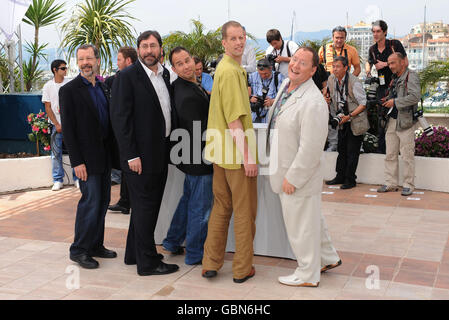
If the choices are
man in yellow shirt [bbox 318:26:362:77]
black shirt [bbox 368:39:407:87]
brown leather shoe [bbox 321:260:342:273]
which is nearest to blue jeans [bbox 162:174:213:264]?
brown leather shoe [bbox 321:260:342:273]

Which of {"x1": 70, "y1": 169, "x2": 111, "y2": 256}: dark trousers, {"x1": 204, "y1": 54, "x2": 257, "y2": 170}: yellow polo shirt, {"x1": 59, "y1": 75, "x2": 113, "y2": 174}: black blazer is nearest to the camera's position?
{"x1": 204, "y1": 54, "x2": 257, "y2": 170}: yellow polo shirt

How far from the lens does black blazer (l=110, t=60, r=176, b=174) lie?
3.91 meters

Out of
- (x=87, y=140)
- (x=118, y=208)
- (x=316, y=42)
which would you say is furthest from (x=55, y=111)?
(x=316, y=42)

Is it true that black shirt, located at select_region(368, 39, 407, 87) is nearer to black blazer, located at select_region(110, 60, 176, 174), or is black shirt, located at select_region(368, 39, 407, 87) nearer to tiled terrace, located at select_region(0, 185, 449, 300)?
tiled terrace, located at select_region(0, 185, 449, 300)

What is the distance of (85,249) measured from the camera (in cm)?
441

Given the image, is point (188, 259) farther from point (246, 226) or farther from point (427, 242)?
point (427, 242)

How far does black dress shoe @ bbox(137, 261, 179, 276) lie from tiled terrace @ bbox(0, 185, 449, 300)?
0.16 feet

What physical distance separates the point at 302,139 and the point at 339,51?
4.50 meters

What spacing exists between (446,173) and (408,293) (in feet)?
11.8

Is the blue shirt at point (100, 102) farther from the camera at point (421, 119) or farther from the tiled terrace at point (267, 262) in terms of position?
the camera at point (421, 119)

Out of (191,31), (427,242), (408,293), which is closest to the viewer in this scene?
(408,293)

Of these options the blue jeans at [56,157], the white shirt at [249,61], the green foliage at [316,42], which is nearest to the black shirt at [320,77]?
the white shirt at [249,61]

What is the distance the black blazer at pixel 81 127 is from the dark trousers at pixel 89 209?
0.39ft
